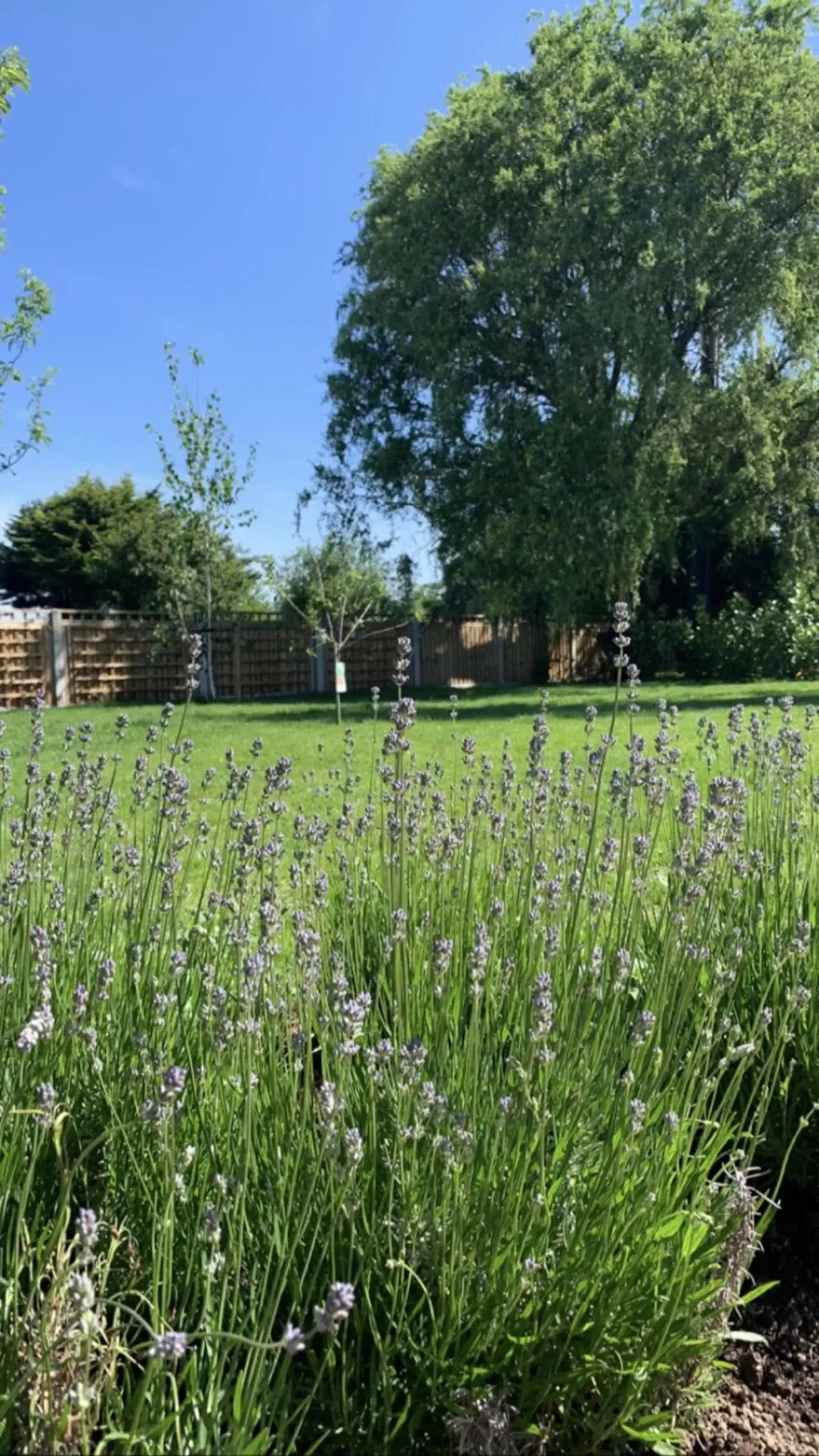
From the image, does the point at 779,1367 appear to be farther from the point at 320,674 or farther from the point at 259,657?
the point at 320,674

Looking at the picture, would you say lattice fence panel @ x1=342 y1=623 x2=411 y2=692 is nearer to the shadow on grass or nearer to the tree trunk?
the tree trunk

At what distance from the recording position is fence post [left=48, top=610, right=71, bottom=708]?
2483cm

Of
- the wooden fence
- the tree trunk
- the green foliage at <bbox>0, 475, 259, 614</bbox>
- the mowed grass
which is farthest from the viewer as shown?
the green foliage at <bbox>0, 475, 259, 614</bbox>

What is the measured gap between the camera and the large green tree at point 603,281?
68.2ft

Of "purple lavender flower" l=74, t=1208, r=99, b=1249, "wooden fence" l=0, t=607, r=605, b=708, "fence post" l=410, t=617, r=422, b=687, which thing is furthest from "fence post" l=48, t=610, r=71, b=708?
"purple lavender flower" l=74, t=1208, r=99, b=1249

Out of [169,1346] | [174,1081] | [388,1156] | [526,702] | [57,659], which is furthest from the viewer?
[57,659]

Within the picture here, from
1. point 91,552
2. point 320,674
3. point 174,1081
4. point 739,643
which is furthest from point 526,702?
point 91,552

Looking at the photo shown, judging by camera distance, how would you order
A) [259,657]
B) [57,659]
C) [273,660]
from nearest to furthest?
[57,659] < [259,657] < [273,660]

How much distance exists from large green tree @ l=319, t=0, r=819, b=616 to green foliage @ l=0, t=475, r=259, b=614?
14694mm

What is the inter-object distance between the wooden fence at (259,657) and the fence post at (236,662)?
0.12ft

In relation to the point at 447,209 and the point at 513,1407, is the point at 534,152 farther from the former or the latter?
the point at 513,1407

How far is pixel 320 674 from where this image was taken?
2923cm

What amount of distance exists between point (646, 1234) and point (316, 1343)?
0.58 meters

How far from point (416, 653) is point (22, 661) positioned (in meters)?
10.4
